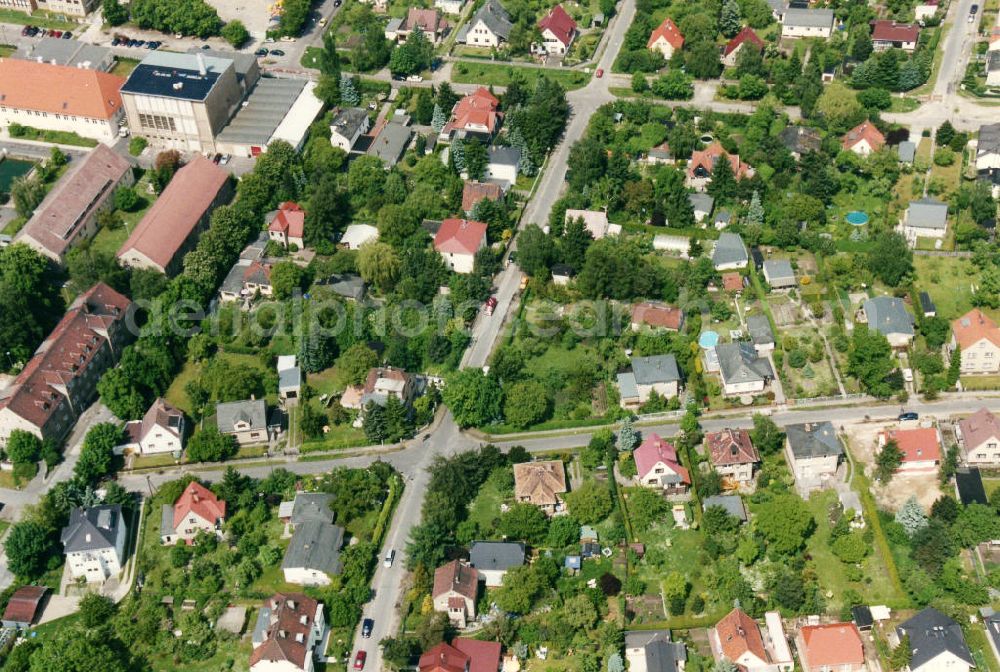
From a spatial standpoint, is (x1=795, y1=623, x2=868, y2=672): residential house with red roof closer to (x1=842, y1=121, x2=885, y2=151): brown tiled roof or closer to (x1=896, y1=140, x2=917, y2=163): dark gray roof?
(x1=896, y1=140, x2=917, y2=163): dark gray roof

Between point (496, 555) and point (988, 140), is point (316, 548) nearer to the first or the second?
point (496, 555)

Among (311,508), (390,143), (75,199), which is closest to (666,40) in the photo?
(390,143)

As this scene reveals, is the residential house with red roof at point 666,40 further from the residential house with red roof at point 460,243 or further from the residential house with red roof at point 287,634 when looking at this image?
the residential house with red roof at point 287,634

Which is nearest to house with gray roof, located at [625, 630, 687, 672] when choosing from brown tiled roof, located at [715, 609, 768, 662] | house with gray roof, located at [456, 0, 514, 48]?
brown tiled roof, located at [715, 609, 768, 662]

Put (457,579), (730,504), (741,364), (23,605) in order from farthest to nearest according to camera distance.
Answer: (741,364) < (730,504) < (23,605) < (457,579)

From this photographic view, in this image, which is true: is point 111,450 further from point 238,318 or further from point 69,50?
point 69,50
